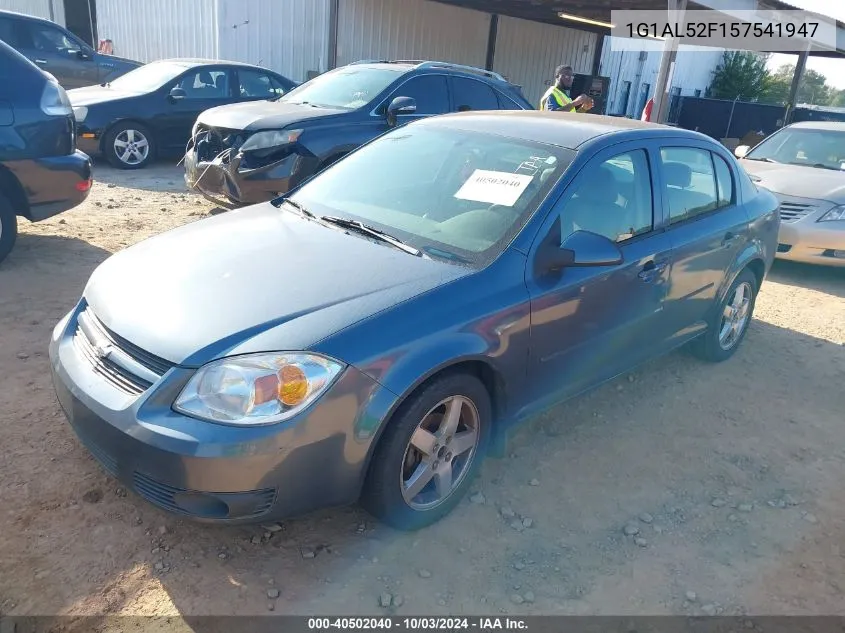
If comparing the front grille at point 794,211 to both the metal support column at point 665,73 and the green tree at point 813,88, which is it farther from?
the green tree at point 813,88

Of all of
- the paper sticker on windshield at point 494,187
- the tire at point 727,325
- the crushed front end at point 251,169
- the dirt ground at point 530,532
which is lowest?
the dirt ground at point 530,532

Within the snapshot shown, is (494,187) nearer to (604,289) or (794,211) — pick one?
(604,289)

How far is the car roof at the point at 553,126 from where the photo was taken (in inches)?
134

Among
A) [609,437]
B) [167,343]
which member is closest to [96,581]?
[167,343]

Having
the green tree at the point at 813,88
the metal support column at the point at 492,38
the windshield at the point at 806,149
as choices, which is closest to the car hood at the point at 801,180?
the windshield at the point at 806,149

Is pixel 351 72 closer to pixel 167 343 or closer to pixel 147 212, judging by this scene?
pixel 147 212

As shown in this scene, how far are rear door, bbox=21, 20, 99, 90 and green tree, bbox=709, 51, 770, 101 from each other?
1257 inches

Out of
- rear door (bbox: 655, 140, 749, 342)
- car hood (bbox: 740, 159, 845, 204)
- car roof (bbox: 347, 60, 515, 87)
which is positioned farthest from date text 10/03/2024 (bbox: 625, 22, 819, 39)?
rear door (bbox: 655, 140, 749, 342)

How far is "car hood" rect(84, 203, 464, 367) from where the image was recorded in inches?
93.4

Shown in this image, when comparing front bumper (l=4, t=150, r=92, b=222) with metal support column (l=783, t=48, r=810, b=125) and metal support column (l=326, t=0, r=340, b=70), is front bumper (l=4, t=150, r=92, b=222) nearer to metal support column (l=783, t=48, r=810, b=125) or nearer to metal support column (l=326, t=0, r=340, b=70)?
metal support column (l=326, t=0, r=340, b=70)

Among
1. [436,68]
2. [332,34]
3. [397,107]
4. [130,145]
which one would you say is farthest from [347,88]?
[332,34]

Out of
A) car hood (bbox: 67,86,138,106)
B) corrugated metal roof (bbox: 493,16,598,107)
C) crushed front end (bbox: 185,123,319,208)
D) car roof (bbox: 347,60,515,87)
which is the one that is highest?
corrugated metal roof (bbox: 493,16,598,107)

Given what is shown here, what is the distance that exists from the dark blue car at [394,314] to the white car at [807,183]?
11.0 ft

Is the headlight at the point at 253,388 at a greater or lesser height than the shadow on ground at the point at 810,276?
greater
